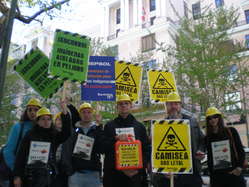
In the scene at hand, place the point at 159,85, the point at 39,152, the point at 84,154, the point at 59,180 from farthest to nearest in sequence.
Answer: the point at 159,85, the point at 59,180, the point at 84,154, the point at 39,152

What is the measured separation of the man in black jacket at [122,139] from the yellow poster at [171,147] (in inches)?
7.9

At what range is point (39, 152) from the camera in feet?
13.2

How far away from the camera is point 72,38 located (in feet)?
18.3

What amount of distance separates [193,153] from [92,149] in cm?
158

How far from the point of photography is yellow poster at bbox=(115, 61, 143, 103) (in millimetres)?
6078

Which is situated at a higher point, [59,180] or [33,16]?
[33,16]

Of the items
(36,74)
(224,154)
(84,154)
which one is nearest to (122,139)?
(84,154)

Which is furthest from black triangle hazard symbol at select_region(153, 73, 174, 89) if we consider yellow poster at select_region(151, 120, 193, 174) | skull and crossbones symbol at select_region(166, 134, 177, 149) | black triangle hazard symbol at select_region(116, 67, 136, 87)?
skull and crossbones symbol at select_region(166, 134, 177, 149)

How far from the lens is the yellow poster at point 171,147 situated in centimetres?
402

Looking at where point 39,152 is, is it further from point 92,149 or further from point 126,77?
point 126,77

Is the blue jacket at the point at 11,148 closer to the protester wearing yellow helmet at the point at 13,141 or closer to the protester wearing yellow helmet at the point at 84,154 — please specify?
the protester wearing yellow helmet at the point at 13,141

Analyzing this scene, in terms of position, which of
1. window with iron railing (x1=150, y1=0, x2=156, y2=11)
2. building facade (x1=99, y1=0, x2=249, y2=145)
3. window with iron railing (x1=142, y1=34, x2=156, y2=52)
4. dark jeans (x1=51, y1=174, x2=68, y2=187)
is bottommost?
dark jeans (x1=51, y1=174, x2=68, y2=187)

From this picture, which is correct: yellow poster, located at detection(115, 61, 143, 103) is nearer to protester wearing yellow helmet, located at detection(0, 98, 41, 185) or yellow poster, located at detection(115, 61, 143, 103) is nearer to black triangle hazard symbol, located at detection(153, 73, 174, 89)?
black triangle hazard symbol, located at detection(153, 73, 174, 89)

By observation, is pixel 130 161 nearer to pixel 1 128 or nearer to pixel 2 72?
pixel 2 72
